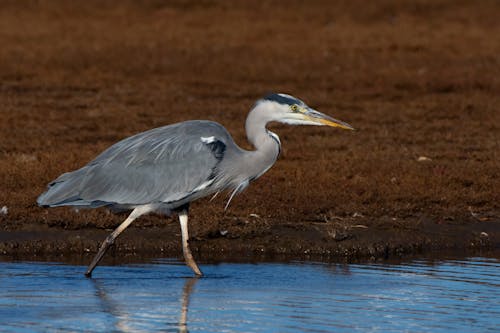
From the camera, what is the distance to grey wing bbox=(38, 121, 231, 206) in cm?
834

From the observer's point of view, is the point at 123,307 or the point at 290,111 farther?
the point at 290,111

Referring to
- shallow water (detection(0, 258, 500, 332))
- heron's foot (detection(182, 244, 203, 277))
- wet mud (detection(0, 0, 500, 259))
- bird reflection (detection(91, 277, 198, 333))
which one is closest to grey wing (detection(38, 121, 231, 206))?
heron's foot (detection(182, 244, 203, 277))

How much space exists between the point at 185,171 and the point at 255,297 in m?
1.29

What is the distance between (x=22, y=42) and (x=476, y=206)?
1217cm

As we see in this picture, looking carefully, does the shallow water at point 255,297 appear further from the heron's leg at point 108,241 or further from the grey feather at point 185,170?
the grey feather at point 185,170

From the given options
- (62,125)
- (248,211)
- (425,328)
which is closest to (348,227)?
(248,211)

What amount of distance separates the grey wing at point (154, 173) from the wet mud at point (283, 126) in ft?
3.12

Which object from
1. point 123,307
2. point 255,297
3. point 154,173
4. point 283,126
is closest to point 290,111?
point 154,173

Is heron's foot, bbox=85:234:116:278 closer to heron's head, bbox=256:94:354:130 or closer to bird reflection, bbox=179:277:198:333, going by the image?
bird reflection, bbox=179:277:198:333

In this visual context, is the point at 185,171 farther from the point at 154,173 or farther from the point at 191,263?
the point at 191,263

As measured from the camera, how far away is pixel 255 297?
754 cm

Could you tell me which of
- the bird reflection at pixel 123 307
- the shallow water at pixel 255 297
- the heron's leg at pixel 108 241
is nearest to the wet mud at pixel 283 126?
the shallow water at pixel 255 297

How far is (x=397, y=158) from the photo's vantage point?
40.4 feet

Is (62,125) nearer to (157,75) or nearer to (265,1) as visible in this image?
(157,75)
